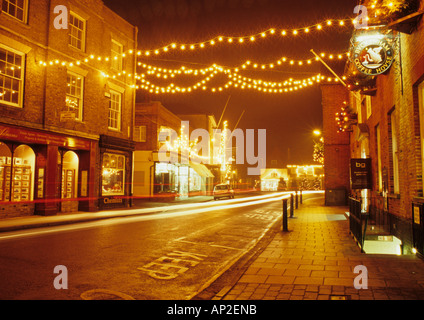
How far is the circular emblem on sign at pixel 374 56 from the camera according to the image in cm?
867

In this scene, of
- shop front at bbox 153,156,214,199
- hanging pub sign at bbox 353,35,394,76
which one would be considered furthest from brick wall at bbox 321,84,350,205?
hanging pub sign at bbox 353,35,394,76

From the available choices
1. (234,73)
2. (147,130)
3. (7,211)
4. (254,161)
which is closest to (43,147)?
(7,211)

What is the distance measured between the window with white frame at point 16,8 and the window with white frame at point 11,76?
1.56 metres

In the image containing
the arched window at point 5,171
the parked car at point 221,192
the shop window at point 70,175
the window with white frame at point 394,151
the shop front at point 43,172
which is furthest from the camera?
the parked car at point 221,192

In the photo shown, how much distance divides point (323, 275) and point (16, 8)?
15.5 metres

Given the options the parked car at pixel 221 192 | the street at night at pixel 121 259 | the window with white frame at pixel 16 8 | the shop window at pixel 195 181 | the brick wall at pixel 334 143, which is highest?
the window with white frame at pixel 16 8

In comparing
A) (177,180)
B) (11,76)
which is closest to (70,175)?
(11,76)

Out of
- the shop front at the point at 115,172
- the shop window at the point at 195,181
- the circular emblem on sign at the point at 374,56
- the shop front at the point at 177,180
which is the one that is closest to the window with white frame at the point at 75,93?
the shop front at the point at 115,172

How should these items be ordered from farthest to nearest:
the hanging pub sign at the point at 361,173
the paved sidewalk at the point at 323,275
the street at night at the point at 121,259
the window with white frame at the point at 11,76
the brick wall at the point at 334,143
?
the brick wall at the point at 334,143 → the window with white frame at the point at 11,76 → the hanging pub sign at the point at 361,173 → the street at night at the point at 121,259 → the paved sidewalk at the point at 323,275

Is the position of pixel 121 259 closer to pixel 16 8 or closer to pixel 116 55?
pixel 16 8

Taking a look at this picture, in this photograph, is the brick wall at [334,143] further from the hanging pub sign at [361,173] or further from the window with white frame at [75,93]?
the window with white frame at [75,93]

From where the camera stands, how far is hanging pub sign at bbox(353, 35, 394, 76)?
867cm
